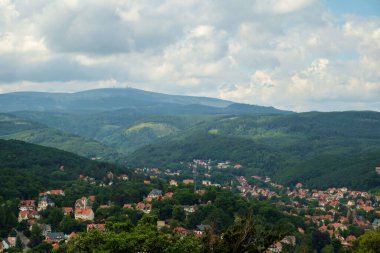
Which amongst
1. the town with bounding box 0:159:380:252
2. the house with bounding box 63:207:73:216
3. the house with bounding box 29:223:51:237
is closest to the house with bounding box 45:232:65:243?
the town with bounding box 0:159:380:252

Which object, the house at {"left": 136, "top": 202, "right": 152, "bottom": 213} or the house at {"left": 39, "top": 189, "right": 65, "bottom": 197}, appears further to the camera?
the house at {"left": 39, "top": 189, "right": 65, "bottom": 197}

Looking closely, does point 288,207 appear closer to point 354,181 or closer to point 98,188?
point 98,188

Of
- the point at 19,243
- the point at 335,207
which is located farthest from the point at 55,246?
the point at 335,207

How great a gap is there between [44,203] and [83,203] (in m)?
6.99

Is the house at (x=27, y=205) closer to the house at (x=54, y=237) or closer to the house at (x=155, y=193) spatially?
the house at (x=54, y=237)

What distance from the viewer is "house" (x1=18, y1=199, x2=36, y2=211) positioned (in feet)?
338

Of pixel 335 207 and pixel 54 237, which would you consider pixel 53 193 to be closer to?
pixel 54 237

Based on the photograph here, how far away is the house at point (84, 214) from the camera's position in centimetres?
9771

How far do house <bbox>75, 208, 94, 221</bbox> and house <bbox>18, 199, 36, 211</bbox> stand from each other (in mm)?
9273

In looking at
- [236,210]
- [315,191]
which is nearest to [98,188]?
[236,210]

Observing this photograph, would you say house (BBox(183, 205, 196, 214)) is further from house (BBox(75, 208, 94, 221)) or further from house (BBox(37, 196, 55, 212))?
house (BBox(37, 196, 55, 212))

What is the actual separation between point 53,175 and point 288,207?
182 feet

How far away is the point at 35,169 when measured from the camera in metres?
145

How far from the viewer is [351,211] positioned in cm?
13838
